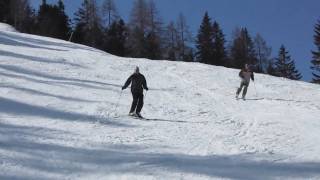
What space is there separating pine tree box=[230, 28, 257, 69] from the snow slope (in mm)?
47120

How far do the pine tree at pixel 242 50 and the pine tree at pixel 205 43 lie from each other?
380 centimetres

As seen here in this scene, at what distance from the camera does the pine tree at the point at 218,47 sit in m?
75.5

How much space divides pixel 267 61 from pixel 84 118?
75780 mm

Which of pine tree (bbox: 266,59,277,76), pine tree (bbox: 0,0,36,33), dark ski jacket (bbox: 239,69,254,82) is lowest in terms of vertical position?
dark ski jacket (bbox: 239,69,254,82)

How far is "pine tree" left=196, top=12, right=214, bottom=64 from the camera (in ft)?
248

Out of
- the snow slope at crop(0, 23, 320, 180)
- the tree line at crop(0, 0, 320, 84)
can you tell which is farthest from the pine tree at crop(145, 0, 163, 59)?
the snow slope at crop(0, 23, 320, 180)

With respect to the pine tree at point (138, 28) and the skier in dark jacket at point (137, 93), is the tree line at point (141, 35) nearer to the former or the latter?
the pine tree at point (138, 28)

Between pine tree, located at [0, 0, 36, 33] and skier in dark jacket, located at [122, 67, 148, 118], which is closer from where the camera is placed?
skier in dark jacket, located at [122, 67, 148, 118]

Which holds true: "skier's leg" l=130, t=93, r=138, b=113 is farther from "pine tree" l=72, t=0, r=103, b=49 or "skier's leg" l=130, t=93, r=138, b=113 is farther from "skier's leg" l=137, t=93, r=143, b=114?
"pine tree" l=72, t=0, r=103, b=49

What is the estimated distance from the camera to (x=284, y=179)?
12477 mm

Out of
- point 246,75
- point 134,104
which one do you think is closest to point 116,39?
point 246,75

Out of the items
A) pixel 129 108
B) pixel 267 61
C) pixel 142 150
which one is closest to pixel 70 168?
pixel 142 150

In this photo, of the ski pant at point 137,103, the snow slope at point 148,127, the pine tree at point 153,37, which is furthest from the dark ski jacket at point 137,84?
the pine tree at point 153,37

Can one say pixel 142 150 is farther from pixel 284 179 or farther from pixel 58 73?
pixel 58 73
